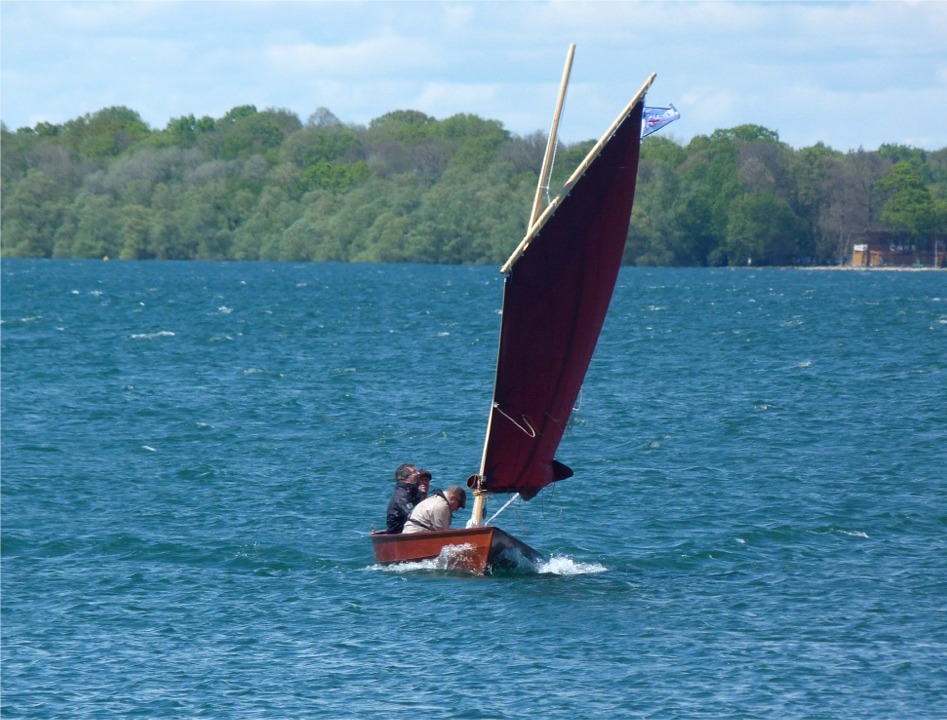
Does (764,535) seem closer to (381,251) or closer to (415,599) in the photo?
(415,599)

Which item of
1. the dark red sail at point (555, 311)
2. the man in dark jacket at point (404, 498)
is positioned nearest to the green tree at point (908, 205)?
the dark red sail at point (555, 311)

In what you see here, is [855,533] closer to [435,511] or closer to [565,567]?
[565,567]

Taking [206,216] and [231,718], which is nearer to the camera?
[231,718]

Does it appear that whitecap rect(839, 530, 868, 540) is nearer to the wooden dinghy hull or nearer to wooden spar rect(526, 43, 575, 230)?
the wooden dinghy hull

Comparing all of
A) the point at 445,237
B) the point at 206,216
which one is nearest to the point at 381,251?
the point at 445,237

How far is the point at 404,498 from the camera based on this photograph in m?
24.2

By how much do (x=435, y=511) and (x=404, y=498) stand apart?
0.74m

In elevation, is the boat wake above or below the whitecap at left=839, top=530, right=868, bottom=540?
below

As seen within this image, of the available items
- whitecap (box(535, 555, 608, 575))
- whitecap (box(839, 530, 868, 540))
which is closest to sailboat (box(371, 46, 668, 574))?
whitecap (box(535, 555, 608, 575))

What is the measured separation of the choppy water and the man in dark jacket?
957 mm

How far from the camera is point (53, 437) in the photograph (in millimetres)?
38969

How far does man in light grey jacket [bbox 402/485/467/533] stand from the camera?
2369 cm

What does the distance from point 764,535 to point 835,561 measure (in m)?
2.26

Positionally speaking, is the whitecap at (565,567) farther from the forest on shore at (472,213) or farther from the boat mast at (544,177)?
the forest on shore at (472,213)
